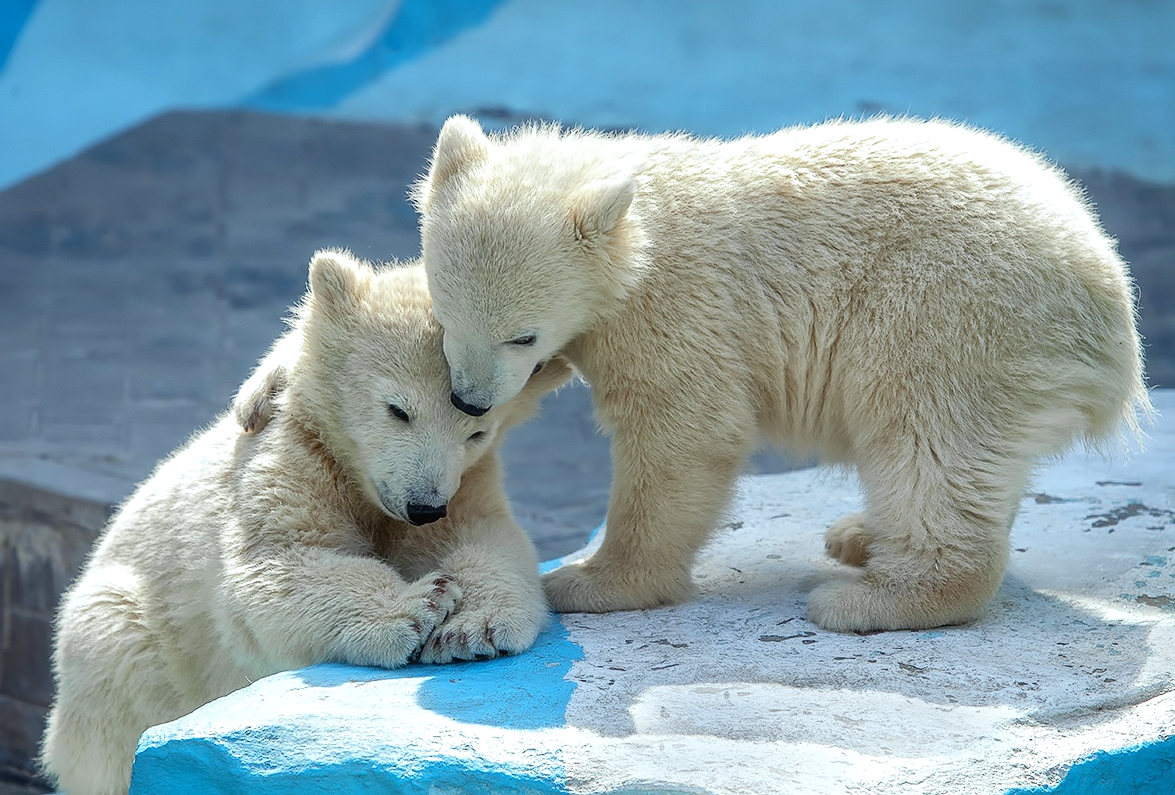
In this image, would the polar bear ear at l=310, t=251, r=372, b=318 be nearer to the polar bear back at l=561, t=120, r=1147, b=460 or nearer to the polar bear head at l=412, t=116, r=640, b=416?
the polar bear head at l=412, t=116, r=640, b=416

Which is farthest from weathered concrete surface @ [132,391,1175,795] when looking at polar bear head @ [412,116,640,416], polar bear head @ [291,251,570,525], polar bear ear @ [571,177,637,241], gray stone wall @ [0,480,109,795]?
gray stone wall @ [0,480,109,795]

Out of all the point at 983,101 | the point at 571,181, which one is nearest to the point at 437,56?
the point at 983,101

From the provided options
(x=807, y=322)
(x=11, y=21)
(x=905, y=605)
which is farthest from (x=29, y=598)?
(x=11, y=21)

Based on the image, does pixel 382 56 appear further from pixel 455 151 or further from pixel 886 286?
pixel 886 286

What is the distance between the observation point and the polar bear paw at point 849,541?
15.1 ft

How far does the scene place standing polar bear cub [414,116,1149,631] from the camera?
3.75 meters

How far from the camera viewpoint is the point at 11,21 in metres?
14.6

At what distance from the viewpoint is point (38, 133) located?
47.1ft

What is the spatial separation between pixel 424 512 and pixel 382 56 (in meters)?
13.8

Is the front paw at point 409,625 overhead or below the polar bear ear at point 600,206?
below

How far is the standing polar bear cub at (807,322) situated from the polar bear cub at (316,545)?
25 cm

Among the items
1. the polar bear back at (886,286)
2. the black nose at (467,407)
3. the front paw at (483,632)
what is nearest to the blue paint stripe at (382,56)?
the polar bear back at (886,286)

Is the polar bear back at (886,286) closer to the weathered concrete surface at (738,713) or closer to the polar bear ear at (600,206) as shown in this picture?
the polar bear ear at (600,206)

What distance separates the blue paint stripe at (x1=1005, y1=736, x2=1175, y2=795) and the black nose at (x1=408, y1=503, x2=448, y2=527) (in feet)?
6.10
